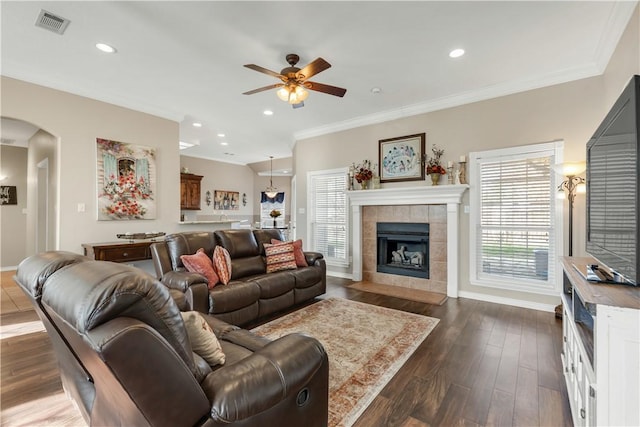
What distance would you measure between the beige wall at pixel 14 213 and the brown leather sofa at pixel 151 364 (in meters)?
7.45

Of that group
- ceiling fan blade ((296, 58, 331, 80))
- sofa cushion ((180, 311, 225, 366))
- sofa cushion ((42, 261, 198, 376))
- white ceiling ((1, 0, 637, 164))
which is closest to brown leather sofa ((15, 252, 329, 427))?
sofa cushion ((42, 261, 198, 376))

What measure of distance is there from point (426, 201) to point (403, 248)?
0.99m

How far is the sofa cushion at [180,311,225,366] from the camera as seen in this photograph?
1281 millimetres

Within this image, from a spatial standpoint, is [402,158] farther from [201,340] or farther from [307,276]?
[201,340]

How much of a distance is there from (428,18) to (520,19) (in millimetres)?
825

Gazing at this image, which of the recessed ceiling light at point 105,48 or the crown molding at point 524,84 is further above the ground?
the recessed ceiling light at point 105,48

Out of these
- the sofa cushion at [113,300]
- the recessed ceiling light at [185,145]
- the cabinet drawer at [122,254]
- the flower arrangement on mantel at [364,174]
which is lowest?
the cabinet drawer at [122,254]

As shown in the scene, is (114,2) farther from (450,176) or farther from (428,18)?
(450,176)

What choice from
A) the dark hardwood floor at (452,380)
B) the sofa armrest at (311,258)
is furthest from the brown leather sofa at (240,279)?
the dark hardwood floor at (452,380)

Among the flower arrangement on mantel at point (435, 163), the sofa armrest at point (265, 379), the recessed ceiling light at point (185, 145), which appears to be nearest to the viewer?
the sofa armrest at point (265, 379)

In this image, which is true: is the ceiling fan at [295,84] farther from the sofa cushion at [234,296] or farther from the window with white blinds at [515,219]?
the window with white blinds at [515,219]

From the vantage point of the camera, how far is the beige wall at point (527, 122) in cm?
305

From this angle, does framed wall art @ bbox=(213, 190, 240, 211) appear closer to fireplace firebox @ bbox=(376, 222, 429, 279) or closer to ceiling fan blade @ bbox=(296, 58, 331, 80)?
fireplace firebox @ bbox=(376, 222, 429, 279)

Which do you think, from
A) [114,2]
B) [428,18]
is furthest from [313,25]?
[114,2]
